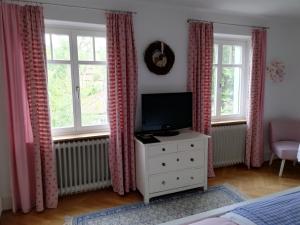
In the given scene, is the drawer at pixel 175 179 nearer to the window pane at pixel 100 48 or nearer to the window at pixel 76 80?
the window at pixel 76 80

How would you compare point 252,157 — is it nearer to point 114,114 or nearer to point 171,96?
point 171,96

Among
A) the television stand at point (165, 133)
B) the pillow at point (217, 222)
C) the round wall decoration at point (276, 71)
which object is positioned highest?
the round wall decoration at point (276, 71)

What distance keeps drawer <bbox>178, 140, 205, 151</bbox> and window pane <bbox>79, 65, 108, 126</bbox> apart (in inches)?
41.9

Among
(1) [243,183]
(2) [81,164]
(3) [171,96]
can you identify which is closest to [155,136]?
(3) [171,96]

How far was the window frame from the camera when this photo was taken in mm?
3635

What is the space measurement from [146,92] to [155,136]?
0.58m

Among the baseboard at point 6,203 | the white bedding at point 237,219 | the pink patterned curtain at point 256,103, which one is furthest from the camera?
the pink patterned curtain at point 256,103

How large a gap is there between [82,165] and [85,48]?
140cm

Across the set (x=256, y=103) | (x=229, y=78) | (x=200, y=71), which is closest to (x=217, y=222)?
(x=200, y=71)

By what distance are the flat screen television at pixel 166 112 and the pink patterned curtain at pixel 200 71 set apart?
0.19 meters

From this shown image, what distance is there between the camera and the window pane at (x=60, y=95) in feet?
9.39

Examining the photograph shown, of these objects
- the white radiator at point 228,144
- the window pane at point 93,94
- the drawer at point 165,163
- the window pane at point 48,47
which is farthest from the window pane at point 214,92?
the window pane at point 48,47

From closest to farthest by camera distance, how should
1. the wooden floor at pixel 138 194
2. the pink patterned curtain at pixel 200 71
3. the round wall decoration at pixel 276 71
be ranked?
the wooden floor at pixel 138 194
the pink patterned curtain at pixel 200 71
the round wall decoration at pixel 276 71

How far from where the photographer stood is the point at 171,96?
302 cm
